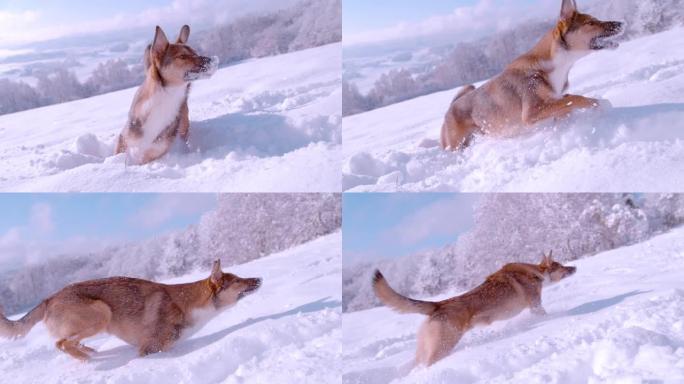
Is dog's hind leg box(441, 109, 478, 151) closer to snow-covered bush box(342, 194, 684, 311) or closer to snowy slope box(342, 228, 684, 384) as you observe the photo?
snow-covered bush box(342, 194, 684, 311)

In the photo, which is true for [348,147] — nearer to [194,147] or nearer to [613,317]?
[194,147]

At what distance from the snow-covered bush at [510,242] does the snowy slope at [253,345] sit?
12 cm

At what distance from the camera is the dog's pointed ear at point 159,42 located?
286 centimetres

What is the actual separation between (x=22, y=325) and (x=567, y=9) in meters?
2.19

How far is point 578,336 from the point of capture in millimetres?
2795

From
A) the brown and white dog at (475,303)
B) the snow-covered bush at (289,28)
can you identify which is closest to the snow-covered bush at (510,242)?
the brown and white dog at (475,303)

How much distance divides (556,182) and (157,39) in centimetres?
148

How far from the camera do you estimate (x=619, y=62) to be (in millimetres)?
2930

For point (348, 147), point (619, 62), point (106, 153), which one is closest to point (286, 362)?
point (348, 147)

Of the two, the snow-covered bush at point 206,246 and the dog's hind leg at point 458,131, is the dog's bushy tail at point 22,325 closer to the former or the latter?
the snow-covered bush at point 206,246

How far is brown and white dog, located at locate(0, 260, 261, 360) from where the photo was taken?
2789 mm

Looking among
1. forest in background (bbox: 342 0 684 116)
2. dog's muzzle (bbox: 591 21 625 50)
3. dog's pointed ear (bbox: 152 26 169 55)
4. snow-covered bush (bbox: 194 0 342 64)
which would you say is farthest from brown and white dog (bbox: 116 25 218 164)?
dog's muzzle (bbox: 591 21 625 50)

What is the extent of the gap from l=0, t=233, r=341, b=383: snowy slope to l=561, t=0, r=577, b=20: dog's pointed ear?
1.13m

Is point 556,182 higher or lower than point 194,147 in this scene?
lower
